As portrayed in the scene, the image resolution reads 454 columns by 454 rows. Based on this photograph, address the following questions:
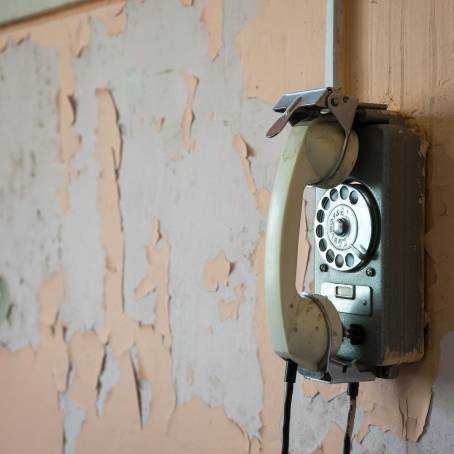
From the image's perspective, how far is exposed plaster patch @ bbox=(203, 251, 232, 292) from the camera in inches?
33.7

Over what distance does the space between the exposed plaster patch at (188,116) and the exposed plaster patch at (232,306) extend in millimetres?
189

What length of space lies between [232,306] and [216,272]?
0.05 metres

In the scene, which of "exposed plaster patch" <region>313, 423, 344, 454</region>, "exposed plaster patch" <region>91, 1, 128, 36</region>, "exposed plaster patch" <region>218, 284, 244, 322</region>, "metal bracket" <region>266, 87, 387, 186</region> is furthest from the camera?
"exposed plaster patch" <region>91, 1, 128, 36</region>

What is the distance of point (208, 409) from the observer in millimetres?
871

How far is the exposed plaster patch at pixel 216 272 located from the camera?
2.81 ft

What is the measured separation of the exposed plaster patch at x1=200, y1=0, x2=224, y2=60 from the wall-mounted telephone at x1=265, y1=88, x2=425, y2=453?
252mm

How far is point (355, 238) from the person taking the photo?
648 millimetres

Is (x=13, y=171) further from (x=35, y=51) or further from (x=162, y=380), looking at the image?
(x=162, y=380)

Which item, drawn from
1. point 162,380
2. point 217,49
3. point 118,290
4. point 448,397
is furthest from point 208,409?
point 217,49

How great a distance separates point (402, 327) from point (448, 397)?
0.27 ft

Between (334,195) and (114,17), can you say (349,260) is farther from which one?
(114,17)

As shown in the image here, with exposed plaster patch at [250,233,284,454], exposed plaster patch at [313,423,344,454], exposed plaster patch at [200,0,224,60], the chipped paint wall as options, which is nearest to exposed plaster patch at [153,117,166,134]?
the chipped paint wall

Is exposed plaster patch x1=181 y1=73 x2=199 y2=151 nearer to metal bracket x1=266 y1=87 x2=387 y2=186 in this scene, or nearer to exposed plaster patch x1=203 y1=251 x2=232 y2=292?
exposed plaster patch x1=203 y1=251 x2=232 y2=292

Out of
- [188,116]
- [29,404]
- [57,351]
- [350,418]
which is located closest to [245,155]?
[188,116]
